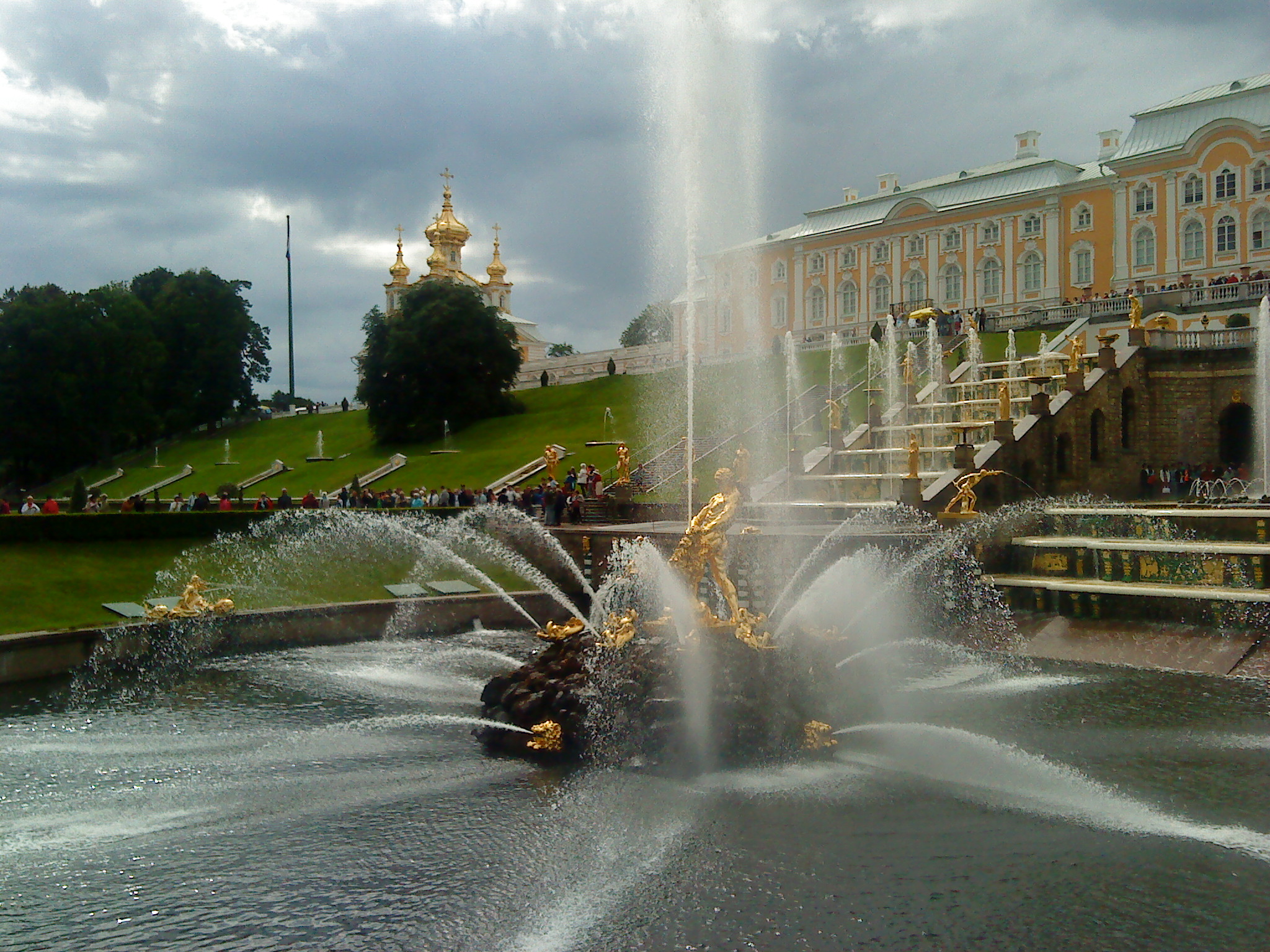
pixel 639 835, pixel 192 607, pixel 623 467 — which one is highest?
pixel 623 467

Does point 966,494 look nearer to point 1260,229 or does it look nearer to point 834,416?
point 834,416

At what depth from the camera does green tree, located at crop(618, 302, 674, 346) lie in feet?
281

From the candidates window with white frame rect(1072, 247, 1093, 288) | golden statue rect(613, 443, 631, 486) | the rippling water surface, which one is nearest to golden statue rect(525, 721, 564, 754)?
the rippling water surface

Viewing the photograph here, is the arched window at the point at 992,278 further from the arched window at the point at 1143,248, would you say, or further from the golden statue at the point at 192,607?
the golden statue at the point at 192,607

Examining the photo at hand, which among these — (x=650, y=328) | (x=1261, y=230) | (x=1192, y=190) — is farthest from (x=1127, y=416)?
(x=650, y=328)

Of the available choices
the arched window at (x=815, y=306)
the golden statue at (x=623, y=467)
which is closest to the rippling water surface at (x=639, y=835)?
the golden statue at (x=623, y=467)

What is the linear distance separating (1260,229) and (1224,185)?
9.11 feet

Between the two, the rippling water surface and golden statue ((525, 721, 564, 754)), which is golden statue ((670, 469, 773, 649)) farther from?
golden statue ((525, 721, 564, 754))

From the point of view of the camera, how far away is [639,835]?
30.1ft

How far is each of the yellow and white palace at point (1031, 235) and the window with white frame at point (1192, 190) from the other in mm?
70

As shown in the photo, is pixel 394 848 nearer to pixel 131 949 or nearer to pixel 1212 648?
pixel 131 949

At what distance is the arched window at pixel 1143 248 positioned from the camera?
176ft

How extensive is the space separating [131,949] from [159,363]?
63189 mm

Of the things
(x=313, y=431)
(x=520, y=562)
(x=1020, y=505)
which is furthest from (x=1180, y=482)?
(x=313, y=431)
